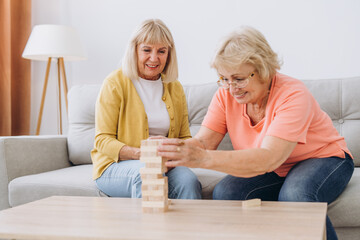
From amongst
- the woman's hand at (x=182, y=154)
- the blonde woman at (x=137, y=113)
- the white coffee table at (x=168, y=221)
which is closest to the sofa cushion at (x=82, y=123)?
the blonde woman at (x=137, y=113)

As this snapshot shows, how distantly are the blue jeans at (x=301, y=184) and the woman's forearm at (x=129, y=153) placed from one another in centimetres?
39

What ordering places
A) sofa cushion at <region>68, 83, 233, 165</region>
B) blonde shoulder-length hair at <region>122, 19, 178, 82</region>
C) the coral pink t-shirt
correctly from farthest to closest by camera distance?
sofa cushion at <region>68, 83, 233, 165</region> → blonde shoulder-length hair at <region>122, 19, 178, 82</region> → the coral pink t-shirt

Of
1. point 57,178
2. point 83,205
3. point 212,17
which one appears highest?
point 212,17

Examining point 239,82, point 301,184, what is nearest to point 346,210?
point 301,184

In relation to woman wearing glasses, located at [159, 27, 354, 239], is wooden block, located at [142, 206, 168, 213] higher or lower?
lower

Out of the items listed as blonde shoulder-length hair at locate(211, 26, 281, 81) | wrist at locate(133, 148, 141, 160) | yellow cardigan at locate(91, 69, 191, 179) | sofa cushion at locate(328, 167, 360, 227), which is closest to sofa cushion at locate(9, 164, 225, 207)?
yellow cardigan at locate(91, 69, 191, 179)

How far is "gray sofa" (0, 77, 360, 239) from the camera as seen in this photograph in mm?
1682

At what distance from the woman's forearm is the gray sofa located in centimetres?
22

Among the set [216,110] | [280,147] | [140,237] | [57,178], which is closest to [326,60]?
[216,110]

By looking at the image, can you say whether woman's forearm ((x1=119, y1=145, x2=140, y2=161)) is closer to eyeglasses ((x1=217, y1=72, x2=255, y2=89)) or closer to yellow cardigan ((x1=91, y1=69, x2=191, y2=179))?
yellow cardigan ((x1=91, y1=69, x2=191, y2=179))

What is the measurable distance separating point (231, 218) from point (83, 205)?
0.50m

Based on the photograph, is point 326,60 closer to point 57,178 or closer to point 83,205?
point 57,178

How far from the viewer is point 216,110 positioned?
1.75 meters

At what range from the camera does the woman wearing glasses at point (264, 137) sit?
133 cm
